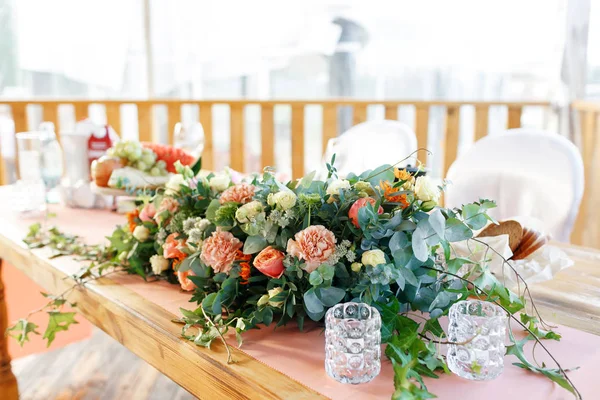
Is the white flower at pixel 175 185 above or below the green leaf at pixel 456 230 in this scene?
above

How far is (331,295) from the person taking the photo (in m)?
→ 0.83

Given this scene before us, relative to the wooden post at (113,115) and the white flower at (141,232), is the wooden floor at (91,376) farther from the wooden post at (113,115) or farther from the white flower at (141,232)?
the wooden post at (113,115)

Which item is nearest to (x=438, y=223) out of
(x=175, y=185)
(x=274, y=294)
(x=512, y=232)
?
(x=274, y=294)

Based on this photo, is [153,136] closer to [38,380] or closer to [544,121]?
[38,380]

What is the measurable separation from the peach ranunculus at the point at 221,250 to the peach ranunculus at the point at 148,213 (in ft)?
0.97

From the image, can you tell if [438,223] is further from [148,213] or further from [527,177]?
[527,177]

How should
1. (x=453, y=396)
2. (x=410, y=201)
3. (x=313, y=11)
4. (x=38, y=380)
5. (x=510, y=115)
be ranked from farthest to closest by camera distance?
(x=313, y=11) < (x=510, y=115) < (x=38, y=380) < (x=410, y=201) < (x=453, y=396)

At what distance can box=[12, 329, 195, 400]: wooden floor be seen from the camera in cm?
227

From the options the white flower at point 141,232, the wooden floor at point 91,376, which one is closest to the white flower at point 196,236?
the white flower at point 141,232

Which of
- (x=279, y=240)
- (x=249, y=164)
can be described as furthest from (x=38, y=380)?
(x=249, y=164)

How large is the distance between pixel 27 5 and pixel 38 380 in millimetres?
2912

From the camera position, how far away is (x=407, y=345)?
2.50ft

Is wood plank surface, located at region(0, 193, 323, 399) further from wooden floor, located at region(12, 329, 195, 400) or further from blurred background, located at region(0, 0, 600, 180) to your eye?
blurred background, located at region(0, 0, 600, 180)

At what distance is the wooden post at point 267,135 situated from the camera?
372 centimetres
